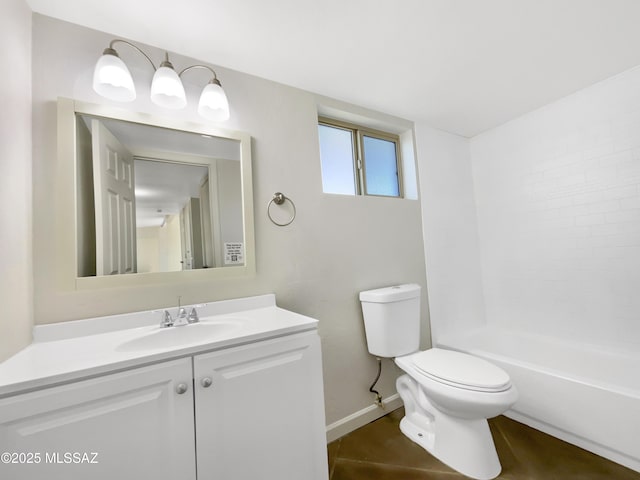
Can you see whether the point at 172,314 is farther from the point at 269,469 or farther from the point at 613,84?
the point at 613,84

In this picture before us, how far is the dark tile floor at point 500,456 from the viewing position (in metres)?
1.30

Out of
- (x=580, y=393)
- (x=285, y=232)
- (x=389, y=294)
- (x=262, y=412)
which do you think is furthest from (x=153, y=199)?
(x=580, y=393)

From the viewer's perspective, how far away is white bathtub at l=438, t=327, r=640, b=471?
130 centimetres

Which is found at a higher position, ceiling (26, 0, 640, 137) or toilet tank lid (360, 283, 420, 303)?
ceiling (26, 0, 640, 137)

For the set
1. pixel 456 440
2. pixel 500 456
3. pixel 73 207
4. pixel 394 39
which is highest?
pixel 394 39

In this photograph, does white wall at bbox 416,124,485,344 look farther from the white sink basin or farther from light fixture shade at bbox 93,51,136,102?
light fixture shade at bbox 93,51,136,102

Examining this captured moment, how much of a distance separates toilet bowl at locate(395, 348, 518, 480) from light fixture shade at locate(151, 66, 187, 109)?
1807mm

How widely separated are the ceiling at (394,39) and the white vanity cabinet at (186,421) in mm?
1348

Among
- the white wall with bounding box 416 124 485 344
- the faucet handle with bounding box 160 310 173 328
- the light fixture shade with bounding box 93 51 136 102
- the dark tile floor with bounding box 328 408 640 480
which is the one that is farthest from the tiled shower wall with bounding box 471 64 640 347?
the light fixture shade with bounding box 93 51 136 102

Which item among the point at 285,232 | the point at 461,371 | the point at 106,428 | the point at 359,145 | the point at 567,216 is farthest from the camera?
the point at 359,145

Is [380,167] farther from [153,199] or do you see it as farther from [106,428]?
[106,428]

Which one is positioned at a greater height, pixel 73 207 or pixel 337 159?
pixel 337 159

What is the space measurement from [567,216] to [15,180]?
3.02 meters

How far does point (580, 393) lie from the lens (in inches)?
55.7
